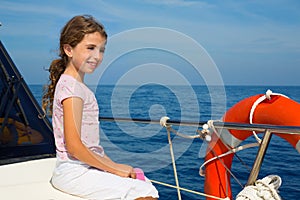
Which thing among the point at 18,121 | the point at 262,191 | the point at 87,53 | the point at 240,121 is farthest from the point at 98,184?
the point at 240,121

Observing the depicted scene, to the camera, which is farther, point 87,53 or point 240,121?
point 240,121

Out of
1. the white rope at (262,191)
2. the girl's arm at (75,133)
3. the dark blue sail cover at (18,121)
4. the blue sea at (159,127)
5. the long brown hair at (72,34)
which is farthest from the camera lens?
the dark blue sail cover at (18,121)

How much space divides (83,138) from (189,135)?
3.15 ft

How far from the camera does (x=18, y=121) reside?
2734 millimetres

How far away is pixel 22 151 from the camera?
2.62 metres

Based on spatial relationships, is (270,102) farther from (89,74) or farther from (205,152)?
(89,74)

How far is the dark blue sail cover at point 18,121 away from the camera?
103 inches

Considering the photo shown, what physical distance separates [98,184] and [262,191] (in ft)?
3.16

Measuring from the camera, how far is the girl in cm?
185

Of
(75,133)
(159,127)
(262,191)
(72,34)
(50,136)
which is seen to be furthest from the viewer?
(159,127)

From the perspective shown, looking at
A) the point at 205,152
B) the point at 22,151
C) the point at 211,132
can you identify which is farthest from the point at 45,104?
the point at 205,152

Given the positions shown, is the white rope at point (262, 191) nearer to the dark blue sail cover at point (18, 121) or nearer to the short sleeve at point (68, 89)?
the short sleeve at point (68, 89)

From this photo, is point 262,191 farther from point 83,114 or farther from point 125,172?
point 83,114

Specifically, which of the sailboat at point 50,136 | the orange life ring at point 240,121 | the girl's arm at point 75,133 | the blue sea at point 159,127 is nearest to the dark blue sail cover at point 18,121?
the sailboat at point 50,136
